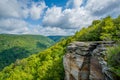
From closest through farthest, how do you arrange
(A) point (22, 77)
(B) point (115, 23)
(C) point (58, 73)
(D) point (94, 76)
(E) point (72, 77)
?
(D) point (94, 76), (E) point (72, 77), (B) point (115, 23), (C) point (58, 73), (A) point (22, 77)

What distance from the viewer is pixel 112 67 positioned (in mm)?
19047

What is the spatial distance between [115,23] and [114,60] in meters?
29.1

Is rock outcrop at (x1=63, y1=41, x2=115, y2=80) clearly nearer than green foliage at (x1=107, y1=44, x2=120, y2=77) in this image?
No

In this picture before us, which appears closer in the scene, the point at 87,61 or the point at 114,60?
the point at 114,60

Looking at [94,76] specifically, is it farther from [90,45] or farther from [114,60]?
[114,60]

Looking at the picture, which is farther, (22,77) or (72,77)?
(22,77)

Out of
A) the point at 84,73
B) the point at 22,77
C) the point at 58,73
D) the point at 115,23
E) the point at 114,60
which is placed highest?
the point at 115,23

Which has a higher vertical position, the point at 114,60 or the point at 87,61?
the point at 114,60

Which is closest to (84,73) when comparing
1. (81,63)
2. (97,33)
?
(81,63)

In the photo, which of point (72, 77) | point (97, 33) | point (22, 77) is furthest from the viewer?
point (22, 77)

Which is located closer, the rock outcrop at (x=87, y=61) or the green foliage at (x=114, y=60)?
the green foliage at (x=114, y=60)

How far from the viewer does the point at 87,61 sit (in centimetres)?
3047

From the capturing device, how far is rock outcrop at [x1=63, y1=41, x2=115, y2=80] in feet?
83.7

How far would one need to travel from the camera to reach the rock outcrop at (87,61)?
2552 centimetres
